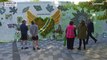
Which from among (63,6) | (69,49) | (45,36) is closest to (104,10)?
(63,6)

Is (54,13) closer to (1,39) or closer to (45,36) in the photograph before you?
(45,36)

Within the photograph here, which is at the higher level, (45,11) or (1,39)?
(45,11)

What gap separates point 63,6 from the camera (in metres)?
25.9

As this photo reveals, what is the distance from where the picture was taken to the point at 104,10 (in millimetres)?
26656

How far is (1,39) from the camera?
1010 inches

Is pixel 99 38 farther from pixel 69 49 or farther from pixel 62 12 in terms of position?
pixel 69 49

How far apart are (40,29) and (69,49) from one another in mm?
6675

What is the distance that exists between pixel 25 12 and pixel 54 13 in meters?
2.24

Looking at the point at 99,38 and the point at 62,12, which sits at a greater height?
the point at 62,12

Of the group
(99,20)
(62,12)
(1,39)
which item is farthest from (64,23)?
(1,39)

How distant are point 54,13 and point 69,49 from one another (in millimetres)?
6636

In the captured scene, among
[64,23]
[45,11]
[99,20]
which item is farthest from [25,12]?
[99,20]

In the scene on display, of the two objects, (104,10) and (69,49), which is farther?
(104,10)

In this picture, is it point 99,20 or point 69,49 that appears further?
point 99,20
